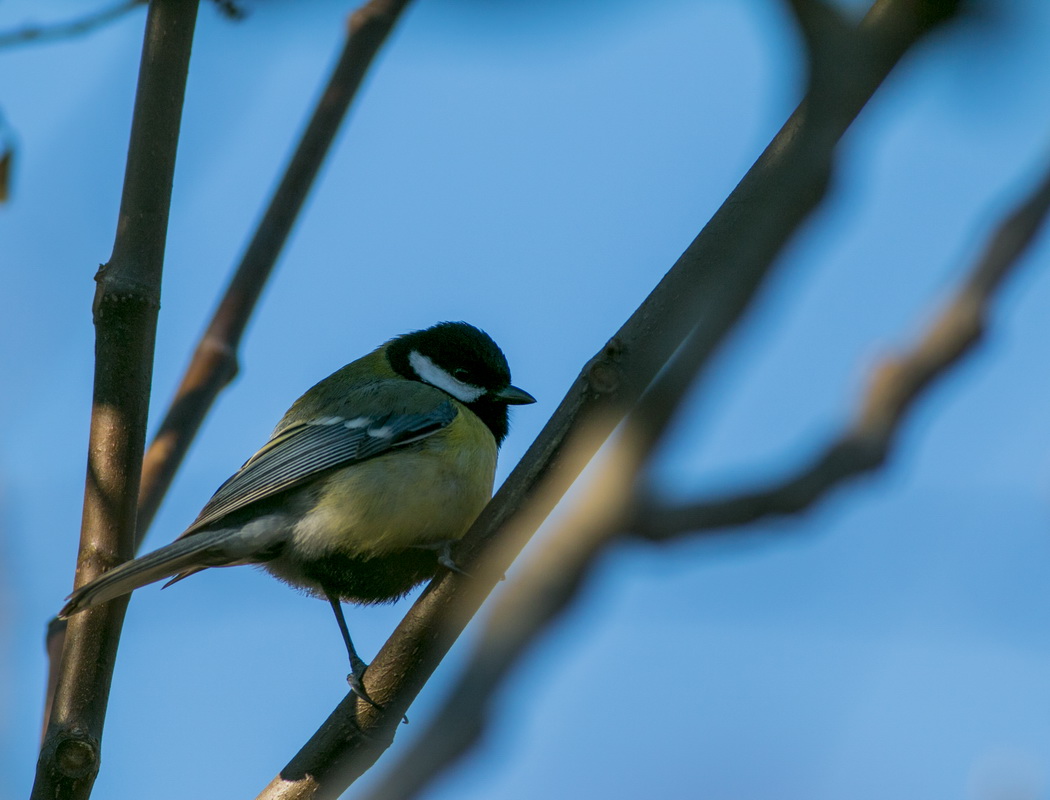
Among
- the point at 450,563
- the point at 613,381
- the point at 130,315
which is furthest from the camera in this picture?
the point at 130,315

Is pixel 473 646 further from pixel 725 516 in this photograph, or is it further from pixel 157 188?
pixel 157 188

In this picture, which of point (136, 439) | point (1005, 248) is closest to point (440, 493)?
point (136, 439)

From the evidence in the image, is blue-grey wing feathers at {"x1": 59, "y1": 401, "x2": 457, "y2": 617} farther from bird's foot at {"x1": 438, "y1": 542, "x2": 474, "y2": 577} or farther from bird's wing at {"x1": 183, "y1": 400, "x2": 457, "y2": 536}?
bird's foot at {"x1": 438, "y1": 542, "x2": 474, "y2": 577}

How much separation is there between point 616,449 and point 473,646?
1.06 feet

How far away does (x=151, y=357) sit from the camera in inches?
128

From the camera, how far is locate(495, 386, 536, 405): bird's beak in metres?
5.18

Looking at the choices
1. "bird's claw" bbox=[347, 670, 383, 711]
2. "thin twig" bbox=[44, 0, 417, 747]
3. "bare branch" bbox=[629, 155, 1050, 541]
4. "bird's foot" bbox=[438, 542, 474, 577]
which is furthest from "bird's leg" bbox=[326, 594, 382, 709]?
"bare branch" bbox=[629, 155, 1050, 541]

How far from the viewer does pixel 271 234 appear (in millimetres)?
4570

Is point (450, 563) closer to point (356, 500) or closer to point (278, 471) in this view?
point (356, 500)

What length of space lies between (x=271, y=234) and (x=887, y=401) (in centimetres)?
322

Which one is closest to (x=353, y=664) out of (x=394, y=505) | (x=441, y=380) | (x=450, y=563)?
(x=394, y=505)

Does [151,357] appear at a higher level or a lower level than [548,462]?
higher

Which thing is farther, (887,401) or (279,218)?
(279,218)

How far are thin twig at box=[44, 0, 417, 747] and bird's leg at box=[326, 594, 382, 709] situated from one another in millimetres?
914
